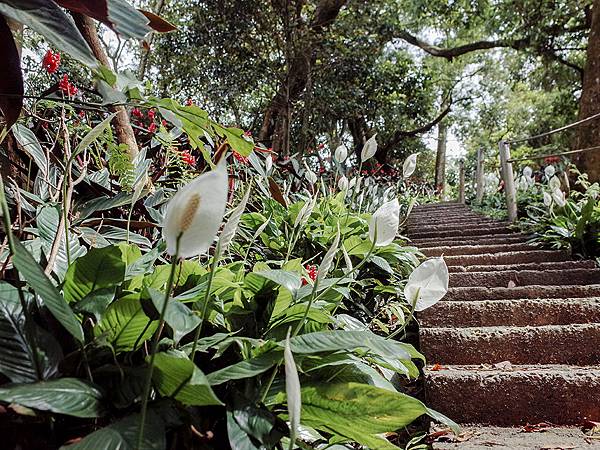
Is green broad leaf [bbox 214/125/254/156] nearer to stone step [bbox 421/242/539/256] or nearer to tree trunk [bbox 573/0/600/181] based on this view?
stone step [bbox 421/242/539/256]

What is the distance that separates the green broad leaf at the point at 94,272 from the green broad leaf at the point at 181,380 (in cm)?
17

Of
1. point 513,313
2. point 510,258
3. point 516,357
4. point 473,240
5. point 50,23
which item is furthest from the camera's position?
point 473,240

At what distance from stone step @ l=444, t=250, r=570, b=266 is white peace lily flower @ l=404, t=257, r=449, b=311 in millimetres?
2448

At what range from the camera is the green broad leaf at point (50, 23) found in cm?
47

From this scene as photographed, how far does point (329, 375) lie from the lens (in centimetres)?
79

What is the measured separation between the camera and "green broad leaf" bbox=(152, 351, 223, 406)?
0.54m

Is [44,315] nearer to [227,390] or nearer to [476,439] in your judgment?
[227,390]

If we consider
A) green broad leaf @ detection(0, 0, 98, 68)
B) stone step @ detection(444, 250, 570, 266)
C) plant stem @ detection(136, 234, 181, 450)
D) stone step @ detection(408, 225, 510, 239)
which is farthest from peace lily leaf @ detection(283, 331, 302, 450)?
stone step @ detection(408, 225, 510, 239)

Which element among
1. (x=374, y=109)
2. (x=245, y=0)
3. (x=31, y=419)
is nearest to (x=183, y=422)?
(x=31, y=419)

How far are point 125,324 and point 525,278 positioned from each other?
7.99 ft

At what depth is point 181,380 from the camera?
1.87 feet

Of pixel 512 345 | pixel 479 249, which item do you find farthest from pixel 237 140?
pixel 479 249

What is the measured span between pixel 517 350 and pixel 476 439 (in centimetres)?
55

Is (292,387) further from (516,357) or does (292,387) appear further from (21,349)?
(516,357)
